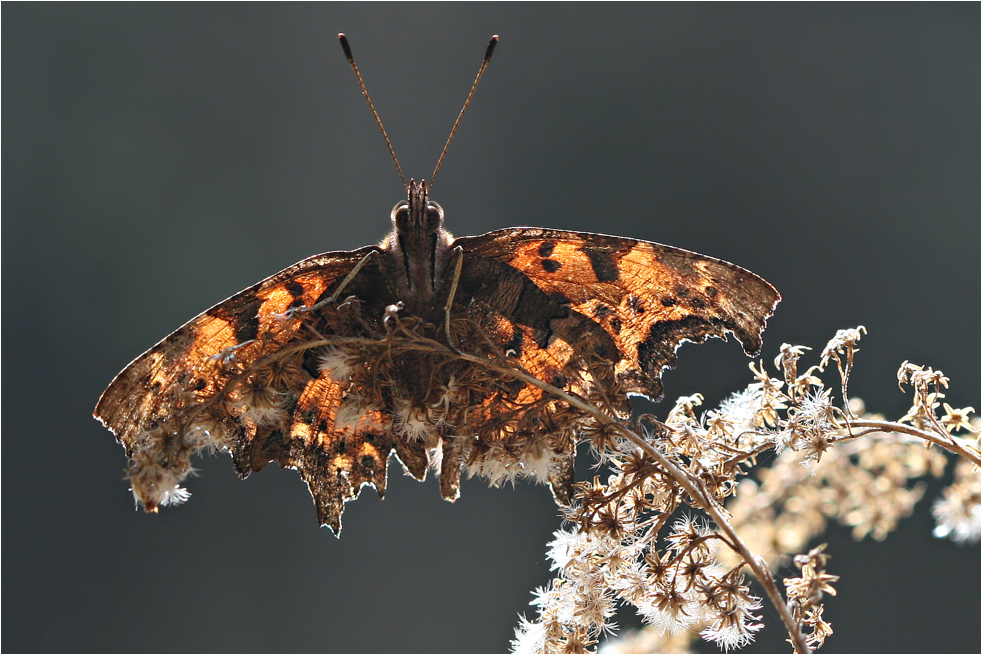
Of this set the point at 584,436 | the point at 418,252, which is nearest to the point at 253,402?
the point at 418,252

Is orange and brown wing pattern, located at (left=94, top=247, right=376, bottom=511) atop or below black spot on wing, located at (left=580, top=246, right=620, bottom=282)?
below

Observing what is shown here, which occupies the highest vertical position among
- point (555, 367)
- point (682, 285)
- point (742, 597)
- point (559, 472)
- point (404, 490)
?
point (404, 490)

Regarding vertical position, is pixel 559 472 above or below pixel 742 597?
above

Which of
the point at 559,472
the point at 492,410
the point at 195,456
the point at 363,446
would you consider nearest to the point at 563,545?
the point at 559,472

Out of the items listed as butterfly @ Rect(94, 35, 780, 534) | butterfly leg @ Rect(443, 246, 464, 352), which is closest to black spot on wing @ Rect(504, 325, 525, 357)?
butterfly @ Rect(94, 35, 780, 534)

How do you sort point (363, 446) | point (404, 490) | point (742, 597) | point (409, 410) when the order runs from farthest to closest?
point (404, 490) → point (363, 446) → point (409, 410) → point (742, 597)

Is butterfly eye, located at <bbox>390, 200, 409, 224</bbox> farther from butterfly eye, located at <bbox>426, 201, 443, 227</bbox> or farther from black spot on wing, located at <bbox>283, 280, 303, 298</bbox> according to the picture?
black spot on wing, located at <bbox>283, 280, 303, 298</bbox>

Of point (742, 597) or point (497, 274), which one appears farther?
point (497, 274)

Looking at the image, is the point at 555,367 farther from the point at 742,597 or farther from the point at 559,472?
the point at 742,597

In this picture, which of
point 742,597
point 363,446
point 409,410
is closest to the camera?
point 742,597
